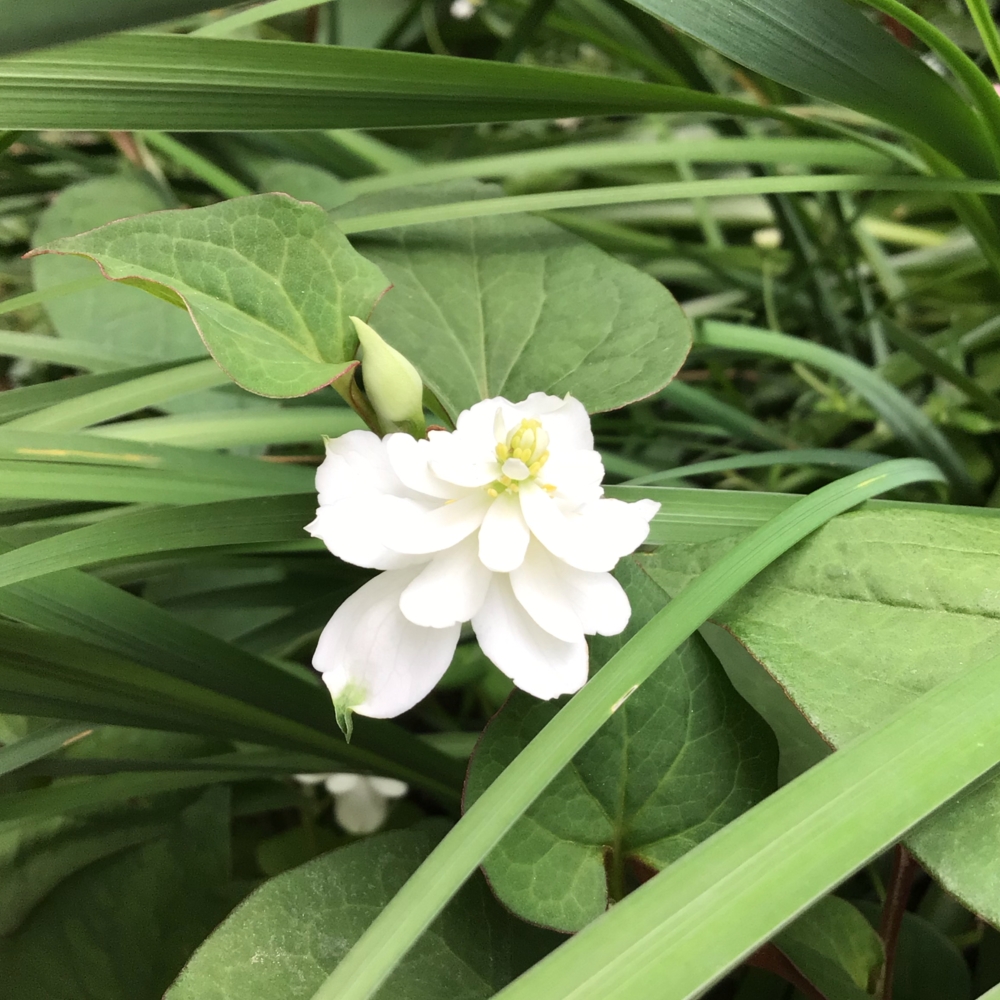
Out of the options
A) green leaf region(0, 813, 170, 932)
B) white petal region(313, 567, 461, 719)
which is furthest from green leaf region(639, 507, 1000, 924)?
green leaf region(0, 813, 170, 932)

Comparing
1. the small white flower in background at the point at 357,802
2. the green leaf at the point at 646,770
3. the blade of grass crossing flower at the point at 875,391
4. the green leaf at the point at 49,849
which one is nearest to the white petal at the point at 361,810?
the small white flower in background at the point at 357,802

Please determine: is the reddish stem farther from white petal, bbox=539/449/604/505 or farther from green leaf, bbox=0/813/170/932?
green leaf, bbox=0/813/170/932

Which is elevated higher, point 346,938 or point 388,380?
point 388,380

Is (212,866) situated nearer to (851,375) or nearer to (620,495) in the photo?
(620,495)

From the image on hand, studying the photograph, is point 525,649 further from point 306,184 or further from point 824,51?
point 306,184

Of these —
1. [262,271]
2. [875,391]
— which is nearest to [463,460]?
[262,271]

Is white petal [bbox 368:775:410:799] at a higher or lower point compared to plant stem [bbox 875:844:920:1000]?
lower
